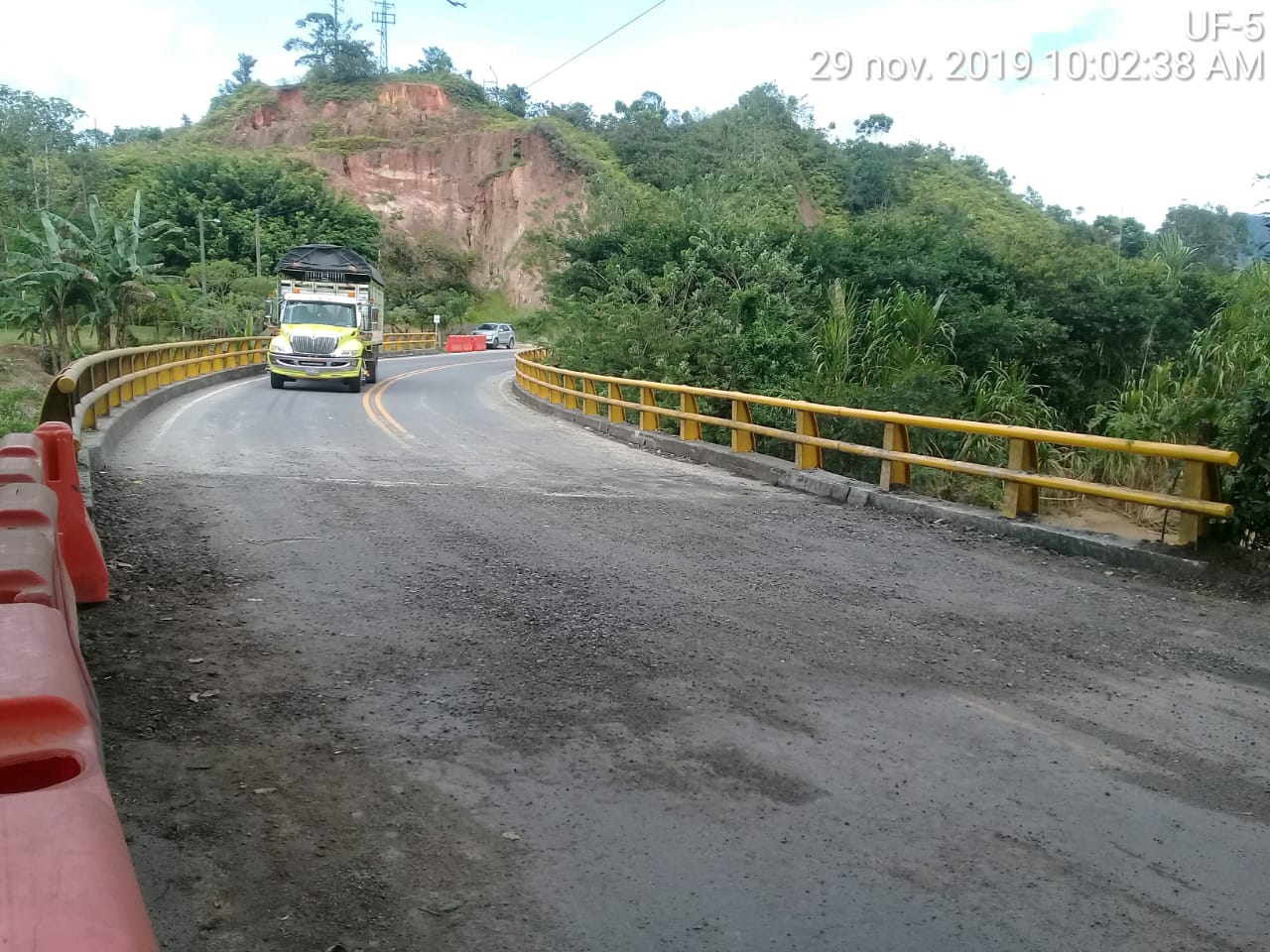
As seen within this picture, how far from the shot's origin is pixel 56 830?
2.05 meters

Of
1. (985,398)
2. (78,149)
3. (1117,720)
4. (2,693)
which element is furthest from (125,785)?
(78,149)

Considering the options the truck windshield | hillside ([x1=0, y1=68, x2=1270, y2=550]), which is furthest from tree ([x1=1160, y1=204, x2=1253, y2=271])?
the truck windshield

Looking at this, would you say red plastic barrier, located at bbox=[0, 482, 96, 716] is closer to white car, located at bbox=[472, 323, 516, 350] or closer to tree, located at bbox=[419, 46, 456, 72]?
white car, located at bbox=[472, 323, 516, 350]

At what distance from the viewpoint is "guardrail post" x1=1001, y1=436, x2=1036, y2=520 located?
32.0 ft

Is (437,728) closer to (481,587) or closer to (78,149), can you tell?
(481,587)

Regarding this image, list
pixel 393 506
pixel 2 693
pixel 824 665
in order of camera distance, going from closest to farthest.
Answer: pixel 2 693, pixel 824 665, pixel 393 506

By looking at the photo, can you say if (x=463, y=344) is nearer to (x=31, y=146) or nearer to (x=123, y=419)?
(x=31, y=146)

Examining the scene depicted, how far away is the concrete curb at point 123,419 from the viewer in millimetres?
11206

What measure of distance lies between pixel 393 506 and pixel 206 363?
22.2m

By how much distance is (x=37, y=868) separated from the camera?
1.94 m

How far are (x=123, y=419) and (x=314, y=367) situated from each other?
10.7m

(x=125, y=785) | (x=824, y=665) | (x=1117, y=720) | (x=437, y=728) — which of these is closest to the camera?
(x=125, y=785)

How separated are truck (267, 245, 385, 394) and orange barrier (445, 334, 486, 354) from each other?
1067 inches

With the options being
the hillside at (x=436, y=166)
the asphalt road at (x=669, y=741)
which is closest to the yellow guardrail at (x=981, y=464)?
the asphalt road at (x=669, y=741)
